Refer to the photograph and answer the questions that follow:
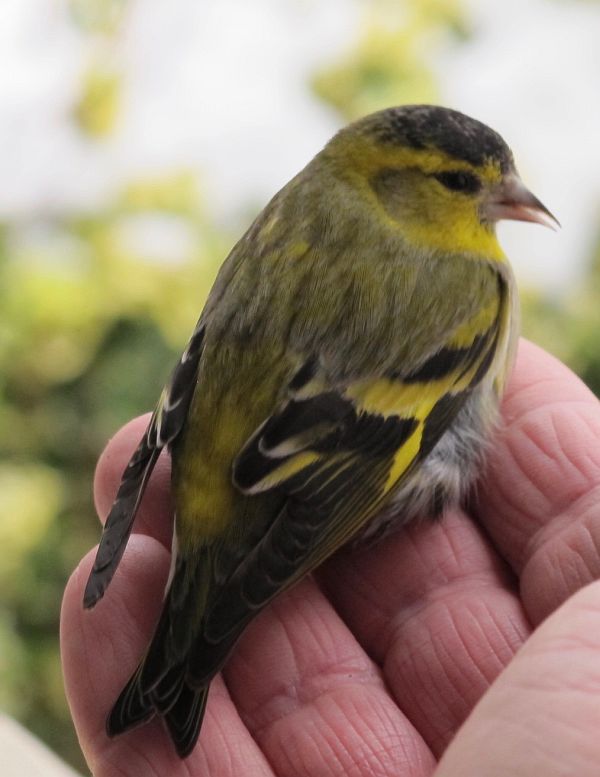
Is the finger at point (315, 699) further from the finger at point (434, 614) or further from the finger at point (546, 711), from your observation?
the finger at point (546, 711)

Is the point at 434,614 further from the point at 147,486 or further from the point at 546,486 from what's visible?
the point at 147,486

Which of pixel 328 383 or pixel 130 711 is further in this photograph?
pixel 328 383

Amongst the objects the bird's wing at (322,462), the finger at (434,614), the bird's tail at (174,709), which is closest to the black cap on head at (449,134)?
the bird's wing at (322,462)

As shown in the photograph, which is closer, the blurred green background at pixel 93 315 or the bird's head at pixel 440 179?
the bird's head at pixel 440 179

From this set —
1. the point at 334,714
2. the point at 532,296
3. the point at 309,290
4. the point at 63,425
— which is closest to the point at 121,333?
the point at 63,425

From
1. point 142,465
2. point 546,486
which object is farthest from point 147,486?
point 546,486
